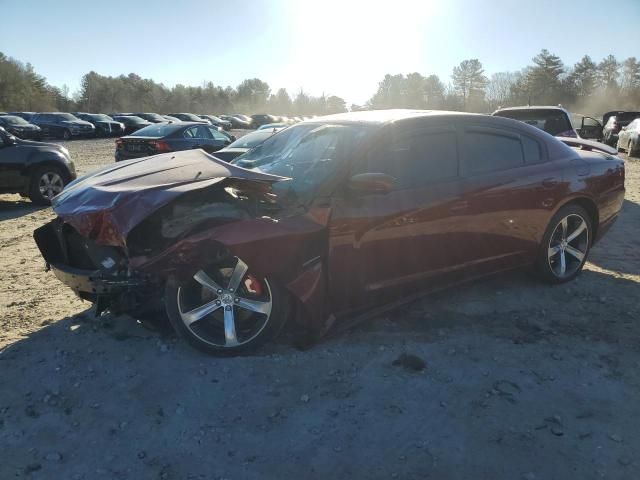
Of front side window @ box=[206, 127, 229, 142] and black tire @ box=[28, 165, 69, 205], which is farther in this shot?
front side window @ box=[206, 127, 229, 142]

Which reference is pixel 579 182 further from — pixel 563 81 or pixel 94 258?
pixel 563 81

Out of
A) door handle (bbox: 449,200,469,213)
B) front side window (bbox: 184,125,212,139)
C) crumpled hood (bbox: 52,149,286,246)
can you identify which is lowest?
door handle (bbox: 449,200,469,213)

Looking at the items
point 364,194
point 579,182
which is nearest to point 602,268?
point 579,182

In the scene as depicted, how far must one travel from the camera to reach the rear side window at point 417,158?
3.79 metres

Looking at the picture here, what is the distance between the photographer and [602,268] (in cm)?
535

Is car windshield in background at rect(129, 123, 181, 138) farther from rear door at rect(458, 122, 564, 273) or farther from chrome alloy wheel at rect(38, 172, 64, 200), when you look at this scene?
rear door at rect(458, 122, 564, 273)

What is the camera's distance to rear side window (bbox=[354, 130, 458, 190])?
12.4 feet

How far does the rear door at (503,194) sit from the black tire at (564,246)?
0.15 metres

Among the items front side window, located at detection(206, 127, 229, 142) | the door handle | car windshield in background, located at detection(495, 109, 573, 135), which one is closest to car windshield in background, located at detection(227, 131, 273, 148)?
Result: front side window, located at detection(206, 127, 229, 142)

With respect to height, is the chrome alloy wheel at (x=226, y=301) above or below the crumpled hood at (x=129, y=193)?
below

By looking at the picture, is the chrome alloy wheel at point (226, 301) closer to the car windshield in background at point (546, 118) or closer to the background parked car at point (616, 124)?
the car windshield in background at point (546, 118)

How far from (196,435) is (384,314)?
1881mm

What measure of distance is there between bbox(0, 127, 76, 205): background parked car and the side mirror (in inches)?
300

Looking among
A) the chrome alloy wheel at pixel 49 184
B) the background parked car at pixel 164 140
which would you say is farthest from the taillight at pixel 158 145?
the chrome alloy wheel at pixel 49 184
